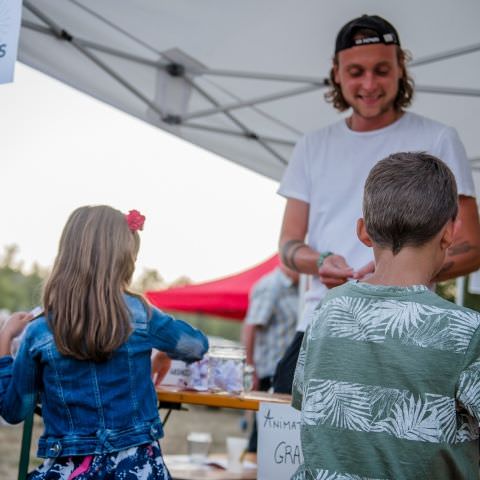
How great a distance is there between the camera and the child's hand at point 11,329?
2.20 metres

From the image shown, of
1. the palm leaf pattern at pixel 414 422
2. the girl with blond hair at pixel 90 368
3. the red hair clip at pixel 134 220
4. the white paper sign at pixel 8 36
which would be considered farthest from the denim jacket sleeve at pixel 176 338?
the palm leaf pattern at pixel 414 422

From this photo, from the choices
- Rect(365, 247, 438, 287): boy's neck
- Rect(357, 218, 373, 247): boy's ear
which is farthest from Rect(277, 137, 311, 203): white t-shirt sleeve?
Rect(365, 247, 438, 287): boy's neck

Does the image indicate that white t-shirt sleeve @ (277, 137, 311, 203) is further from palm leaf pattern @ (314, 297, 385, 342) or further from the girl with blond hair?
palm leaf pattern @ (314, 297, 385, 342)

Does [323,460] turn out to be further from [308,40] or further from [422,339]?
[308,40]

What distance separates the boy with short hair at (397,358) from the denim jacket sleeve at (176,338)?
0.82 m

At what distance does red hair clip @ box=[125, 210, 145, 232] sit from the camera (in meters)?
2.30

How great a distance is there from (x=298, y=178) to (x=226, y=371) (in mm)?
682

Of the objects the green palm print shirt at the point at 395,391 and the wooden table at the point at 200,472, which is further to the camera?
the wooden table at the point at 200,472

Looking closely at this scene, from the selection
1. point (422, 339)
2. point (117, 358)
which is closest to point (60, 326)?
point (117, 358)

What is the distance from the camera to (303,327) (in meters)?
2.17

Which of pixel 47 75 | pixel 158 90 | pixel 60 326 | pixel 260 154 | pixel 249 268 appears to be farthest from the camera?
pixel 249 268

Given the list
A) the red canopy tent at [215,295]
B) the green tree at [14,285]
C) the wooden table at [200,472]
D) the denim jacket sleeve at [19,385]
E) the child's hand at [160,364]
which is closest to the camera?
the denim jacket sleeve at [19,385]

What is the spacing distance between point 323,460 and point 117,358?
2.96 feet

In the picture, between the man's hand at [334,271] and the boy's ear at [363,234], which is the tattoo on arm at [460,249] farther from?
the boy's ear at [363,234]
